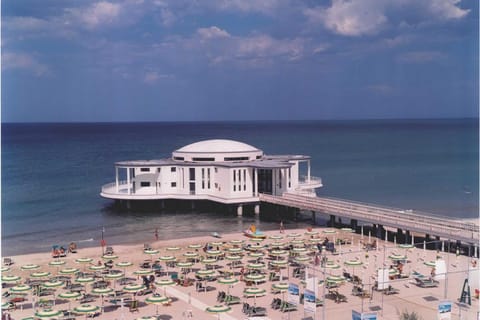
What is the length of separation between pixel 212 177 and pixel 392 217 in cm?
2654

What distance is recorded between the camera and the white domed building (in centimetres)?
7419

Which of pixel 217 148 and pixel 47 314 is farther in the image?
pixel 217 148

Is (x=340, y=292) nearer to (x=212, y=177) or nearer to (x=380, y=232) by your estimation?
(x=380, y=232)

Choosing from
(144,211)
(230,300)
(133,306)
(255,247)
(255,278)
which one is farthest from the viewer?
(144,211)

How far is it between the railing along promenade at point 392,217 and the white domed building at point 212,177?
290 cm

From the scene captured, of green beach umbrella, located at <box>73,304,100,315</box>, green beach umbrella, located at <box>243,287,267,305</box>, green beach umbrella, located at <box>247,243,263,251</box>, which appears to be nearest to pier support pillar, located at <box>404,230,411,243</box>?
green beach umbrella, located at <box>247,243,263,251</box>

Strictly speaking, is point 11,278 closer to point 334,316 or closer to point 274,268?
point 274,268

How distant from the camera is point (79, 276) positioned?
42500mm

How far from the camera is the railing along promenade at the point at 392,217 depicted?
163 feet

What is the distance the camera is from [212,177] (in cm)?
7638

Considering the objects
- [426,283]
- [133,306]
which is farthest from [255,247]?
[133,306]

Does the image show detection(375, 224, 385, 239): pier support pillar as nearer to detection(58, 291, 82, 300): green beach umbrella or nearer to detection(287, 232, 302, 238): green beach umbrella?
detection(287, 232, 302, 238): green beach umbrella

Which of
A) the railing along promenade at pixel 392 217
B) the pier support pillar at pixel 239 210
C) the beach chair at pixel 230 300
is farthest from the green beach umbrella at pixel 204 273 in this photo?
the pier support pillar at pixel 239 210

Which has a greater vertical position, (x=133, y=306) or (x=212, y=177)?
(x=212, y=177)
